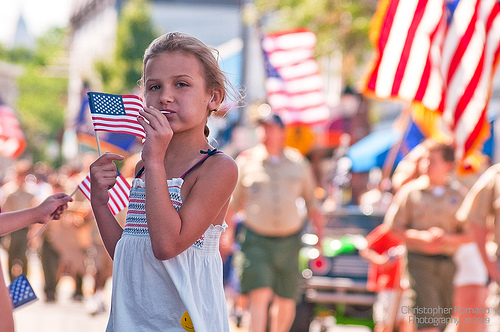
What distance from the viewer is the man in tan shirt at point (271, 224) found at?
8148mm

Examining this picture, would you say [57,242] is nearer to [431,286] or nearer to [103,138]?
[103,138]

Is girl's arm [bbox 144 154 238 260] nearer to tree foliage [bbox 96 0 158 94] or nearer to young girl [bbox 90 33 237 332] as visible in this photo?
young girl [bbox 90 33 237 332]

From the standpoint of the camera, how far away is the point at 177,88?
9.65ft

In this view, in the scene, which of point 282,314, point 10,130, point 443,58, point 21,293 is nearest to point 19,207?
point 10,130

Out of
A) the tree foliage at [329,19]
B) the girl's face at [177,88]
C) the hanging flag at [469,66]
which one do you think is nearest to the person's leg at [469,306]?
the hanging flag at [469,66]

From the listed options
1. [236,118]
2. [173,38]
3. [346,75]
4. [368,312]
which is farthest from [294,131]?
[173,38]

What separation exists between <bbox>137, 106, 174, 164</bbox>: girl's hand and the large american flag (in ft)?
17.3

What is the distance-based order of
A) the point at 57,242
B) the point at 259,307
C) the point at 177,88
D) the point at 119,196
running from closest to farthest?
the point at 177,88, the point at 119,196, the point at 259,307, the point at 57,242

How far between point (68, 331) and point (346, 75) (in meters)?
18.5

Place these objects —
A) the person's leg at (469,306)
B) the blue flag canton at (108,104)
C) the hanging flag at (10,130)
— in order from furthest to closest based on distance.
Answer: the hanging flag at (10,130)
the person's leg at (469,306)
the blue flag canton at (108,104)

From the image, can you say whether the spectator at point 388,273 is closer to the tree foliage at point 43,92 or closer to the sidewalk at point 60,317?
the sidewalk at point 60,317

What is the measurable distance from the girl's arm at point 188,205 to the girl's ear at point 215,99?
0.66ft

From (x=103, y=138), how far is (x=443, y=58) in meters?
9.05

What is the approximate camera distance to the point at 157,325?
2.81 meters
